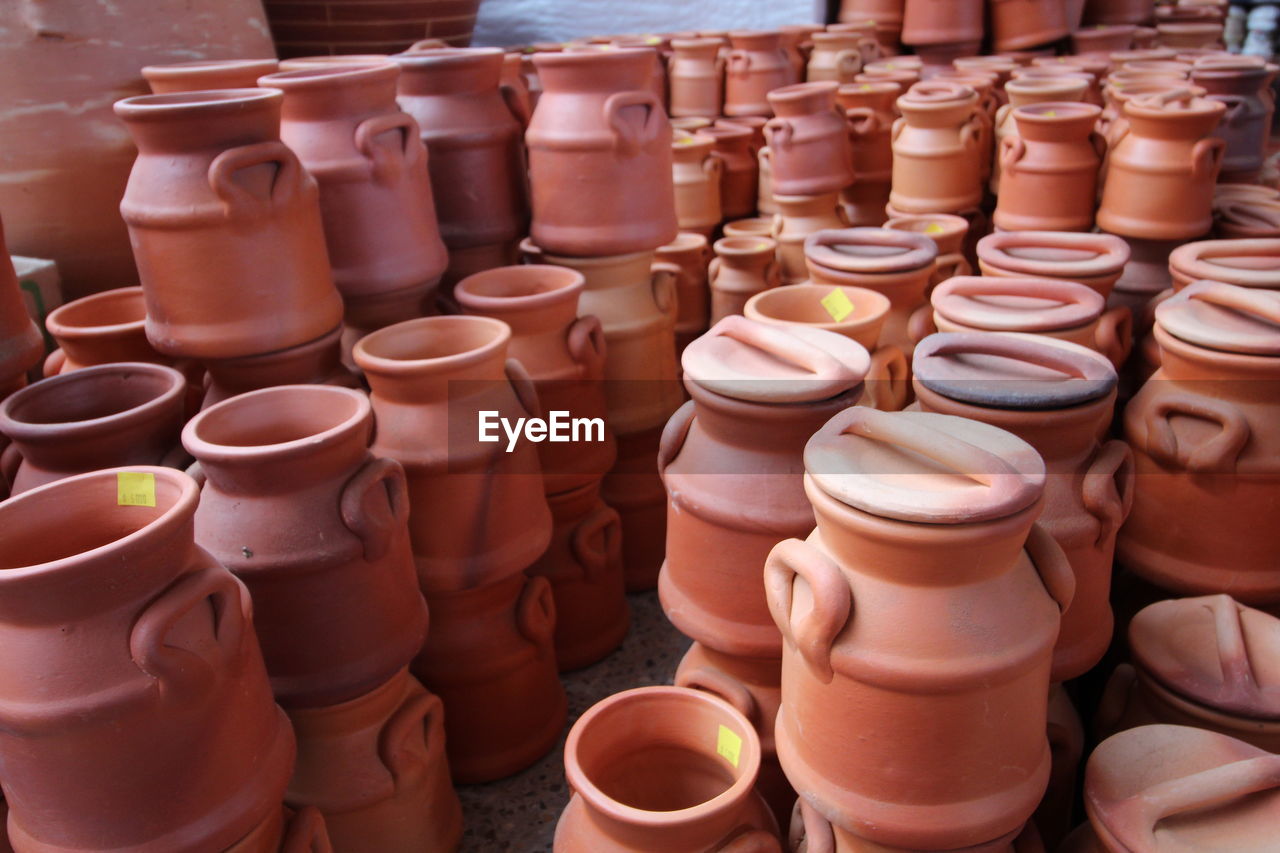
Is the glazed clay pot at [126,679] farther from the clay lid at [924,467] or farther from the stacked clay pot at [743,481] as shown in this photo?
the clay lid at [924,467]

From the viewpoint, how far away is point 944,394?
1.42 m

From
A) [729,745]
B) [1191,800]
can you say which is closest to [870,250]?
[729,745]

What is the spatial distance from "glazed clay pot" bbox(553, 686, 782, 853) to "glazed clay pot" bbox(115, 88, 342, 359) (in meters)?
0.92

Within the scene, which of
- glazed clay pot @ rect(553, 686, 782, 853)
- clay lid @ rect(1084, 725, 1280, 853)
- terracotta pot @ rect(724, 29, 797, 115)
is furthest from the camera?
terracotta pot @ rect(724, 29, 797, 115)

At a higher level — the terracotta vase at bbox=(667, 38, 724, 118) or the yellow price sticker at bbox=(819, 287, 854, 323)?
the terracotta vase at bbox=(667, 38, 724, 118)

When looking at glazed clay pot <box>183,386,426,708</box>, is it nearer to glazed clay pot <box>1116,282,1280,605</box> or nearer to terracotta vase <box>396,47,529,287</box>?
terracotta vase <box>396,47,529,287</box>

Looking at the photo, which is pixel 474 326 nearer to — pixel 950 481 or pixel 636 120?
pixel 636 120

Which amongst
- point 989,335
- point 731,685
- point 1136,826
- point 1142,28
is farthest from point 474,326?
point 1142,28

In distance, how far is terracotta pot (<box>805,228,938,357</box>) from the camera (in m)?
2.04

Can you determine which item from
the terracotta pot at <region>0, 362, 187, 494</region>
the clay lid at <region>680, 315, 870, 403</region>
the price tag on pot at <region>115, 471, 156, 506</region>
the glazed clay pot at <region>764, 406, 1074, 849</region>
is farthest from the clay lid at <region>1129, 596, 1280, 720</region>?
the terracotta pot at <region>0, 362, 187, 494</region>

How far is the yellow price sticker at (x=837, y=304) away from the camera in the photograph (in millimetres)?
1877

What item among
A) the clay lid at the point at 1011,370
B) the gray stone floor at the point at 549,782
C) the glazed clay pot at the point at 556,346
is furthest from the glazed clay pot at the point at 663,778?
A: the glazed clay pot at the point at 556,346

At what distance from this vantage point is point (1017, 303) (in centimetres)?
185

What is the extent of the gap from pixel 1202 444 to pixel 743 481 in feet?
2.76
